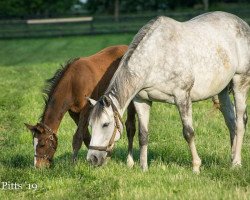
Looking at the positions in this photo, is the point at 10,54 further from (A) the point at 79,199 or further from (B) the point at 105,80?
(A) the point at 79,199

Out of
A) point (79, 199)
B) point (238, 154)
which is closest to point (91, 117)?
point (79, 199)

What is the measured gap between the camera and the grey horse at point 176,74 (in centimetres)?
722

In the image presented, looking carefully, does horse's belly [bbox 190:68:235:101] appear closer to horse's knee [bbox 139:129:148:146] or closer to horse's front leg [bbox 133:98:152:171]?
horse's front leg [bbox 133:98:152:171]

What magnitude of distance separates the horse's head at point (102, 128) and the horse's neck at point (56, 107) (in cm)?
146

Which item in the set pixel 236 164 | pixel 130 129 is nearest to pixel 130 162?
pixel 130 129

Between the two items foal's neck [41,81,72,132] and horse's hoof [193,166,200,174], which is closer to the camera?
horse's hoof [193,166,200,174]

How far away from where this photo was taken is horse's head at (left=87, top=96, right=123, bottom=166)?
23.3 feet

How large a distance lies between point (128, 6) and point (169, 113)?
199 ft

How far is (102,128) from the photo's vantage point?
7145 millimetres

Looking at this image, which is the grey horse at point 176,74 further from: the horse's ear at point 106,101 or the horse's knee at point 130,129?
the horse's knee at point 130,129

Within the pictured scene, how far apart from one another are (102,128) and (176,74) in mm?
1214

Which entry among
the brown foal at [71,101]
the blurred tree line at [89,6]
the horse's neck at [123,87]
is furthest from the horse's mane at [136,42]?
the blurred tree line at [89,6]

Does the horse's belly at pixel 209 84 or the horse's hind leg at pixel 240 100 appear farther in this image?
the horse's hind leg at pixel 240 100

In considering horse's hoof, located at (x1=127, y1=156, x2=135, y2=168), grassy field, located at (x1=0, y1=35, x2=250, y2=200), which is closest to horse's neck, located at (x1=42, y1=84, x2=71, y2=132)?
grassy field, located at (x1=0, y1=35, x2=250, y2=200)
